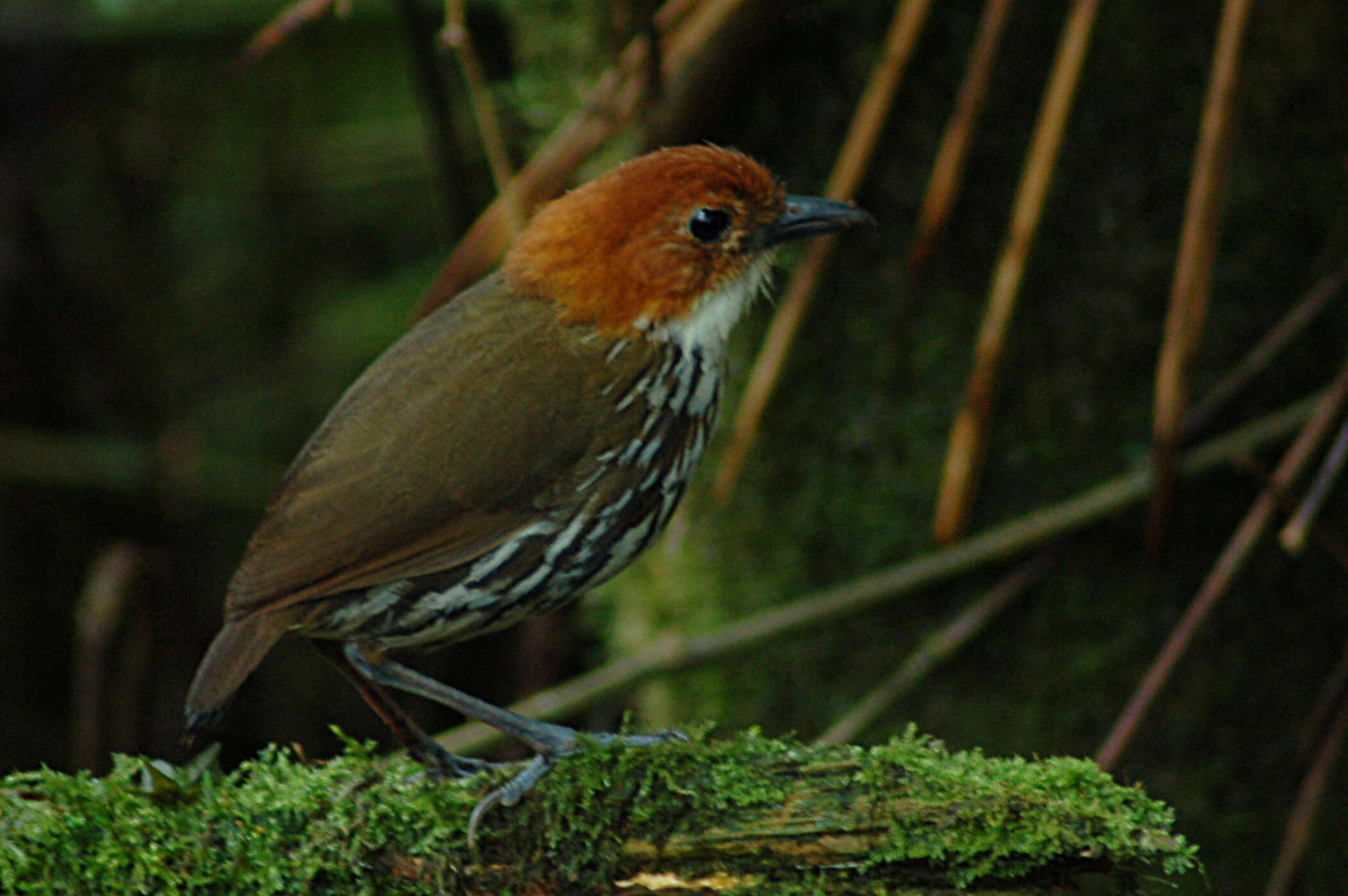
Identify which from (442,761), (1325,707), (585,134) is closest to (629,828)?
(442,761)

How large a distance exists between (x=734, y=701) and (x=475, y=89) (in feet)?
6.18

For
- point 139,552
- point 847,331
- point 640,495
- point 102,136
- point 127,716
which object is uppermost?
point 102,136

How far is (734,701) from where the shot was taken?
450 cm

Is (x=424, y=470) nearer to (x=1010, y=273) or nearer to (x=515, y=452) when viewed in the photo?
(x=515, y=452)

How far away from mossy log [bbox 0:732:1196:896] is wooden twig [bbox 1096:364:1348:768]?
1104 millimetres

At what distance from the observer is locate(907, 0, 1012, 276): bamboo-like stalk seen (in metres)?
3.62

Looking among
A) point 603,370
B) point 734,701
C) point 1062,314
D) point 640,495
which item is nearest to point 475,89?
point 603,370

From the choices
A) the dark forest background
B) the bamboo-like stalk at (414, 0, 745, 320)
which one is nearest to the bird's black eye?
the dark forest background

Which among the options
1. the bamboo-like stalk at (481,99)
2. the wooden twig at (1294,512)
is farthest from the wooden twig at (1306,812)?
the bamboo-like stalk at (481,99)

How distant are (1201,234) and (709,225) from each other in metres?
1.12

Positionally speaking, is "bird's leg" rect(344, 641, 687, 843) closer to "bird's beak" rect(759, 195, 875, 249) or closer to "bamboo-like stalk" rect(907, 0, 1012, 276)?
"bird's beak" rect(759, 195, 875, 249)

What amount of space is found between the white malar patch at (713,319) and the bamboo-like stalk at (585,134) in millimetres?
880

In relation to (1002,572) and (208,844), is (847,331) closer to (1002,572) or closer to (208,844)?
(1002,572)

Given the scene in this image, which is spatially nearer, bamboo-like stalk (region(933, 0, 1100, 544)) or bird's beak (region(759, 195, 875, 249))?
A: bird's beak (region(759, 195, 875, 249))
